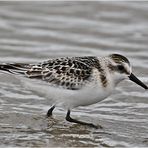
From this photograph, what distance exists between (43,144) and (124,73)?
1588 mm

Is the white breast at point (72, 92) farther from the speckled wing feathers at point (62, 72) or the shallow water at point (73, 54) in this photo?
the shallow water at point (73, 54)

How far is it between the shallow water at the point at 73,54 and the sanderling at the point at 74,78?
1.34ft

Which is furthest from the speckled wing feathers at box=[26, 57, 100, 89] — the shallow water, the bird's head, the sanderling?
the shallow water

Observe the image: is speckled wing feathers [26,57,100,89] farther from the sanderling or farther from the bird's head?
the bird's head

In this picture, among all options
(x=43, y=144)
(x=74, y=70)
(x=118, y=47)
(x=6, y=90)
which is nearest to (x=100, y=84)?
(x=74, y=70)

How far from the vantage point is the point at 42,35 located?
12109 mm

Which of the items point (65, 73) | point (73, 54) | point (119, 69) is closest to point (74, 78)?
point (65, 73)

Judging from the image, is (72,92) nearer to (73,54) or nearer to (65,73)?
(65,73)

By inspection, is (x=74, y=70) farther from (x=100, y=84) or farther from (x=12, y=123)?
(x=12, y=123)

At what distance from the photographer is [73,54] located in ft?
36.2

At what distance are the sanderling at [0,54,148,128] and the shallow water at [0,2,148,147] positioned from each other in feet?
1.34

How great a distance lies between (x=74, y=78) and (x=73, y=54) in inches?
133

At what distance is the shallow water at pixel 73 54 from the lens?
7402 millimetres

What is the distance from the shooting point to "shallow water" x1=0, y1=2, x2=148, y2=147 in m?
7.40
